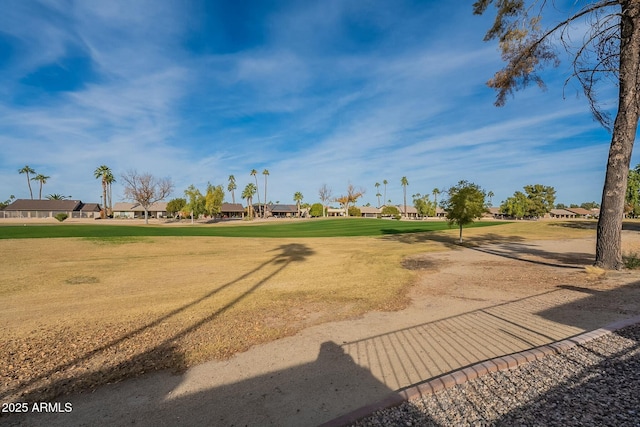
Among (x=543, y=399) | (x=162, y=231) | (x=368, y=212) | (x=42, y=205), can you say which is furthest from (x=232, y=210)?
(x=543, y=399)

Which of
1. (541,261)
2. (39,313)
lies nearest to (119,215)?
(39,313)

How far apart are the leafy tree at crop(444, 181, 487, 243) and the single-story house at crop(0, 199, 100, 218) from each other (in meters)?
104

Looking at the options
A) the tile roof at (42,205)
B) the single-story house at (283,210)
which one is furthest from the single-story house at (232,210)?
the tile roof at (42,205)

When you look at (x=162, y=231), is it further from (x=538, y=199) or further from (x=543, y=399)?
(x=538, y=199)

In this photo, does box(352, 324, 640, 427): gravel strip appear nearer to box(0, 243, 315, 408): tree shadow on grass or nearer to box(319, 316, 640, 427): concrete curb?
box(319, 316, 640, 427): concrete curb

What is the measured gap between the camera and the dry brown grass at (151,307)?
5.35 meters

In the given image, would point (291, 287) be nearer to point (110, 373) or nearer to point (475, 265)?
point (110, 373)

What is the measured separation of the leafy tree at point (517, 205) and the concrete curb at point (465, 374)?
385ft

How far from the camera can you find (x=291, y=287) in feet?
36.0

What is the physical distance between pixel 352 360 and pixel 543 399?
2705mm

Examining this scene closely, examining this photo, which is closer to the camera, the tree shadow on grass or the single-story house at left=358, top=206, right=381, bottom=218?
the tree shadow on grass

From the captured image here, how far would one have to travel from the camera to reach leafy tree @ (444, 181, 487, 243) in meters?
24.3

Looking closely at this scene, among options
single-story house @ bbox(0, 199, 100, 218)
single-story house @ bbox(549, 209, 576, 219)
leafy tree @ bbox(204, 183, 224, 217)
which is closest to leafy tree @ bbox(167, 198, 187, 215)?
leafy tree @ bbox(204, 183, 224, 217)

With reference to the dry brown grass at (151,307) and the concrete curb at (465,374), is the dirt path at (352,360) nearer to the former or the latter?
the concrete curb at (465,374)
